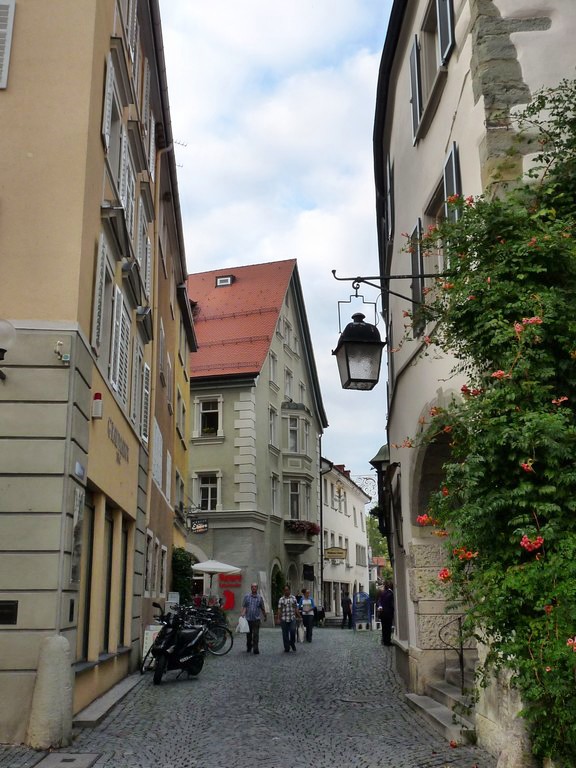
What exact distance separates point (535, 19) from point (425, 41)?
2893mm

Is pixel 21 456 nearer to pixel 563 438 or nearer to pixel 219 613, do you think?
pixel 563 438

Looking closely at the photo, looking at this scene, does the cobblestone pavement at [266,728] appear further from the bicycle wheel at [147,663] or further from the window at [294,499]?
the window at [294,499]

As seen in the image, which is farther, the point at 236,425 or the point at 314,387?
the point at 314,387

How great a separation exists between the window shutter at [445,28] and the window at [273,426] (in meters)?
30.6

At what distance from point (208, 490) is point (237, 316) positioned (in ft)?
29.9

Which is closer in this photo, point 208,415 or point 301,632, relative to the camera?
point 301,632

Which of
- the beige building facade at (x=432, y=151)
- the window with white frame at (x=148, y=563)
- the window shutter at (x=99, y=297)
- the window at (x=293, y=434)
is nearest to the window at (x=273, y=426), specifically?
the window at (x=293, y=434)

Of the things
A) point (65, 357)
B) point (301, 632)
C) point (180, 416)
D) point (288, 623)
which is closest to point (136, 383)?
point (65, 357)

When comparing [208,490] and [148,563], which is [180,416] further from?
[208,490]

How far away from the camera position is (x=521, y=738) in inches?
226

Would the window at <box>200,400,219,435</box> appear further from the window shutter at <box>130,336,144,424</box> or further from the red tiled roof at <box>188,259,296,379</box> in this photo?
the window shutter at <box>130,336,144,424</box>

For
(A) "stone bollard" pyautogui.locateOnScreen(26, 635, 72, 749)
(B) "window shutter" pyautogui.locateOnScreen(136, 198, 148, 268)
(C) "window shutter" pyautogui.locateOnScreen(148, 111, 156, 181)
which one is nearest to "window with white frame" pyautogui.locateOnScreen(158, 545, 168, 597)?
(B) "window shutter" pyautogui.locateOnScreen(136, 198, 148, 268)

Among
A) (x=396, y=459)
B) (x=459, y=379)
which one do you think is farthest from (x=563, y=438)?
(x=396, y=459)

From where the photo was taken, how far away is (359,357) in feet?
28.7
